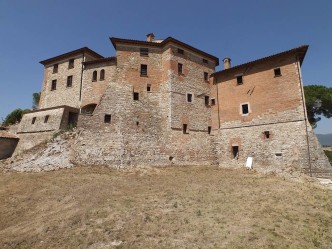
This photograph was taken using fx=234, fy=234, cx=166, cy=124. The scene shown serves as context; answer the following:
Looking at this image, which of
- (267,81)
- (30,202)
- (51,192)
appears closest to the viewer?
(30,202)

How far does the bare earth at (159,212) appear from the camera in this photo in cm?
862

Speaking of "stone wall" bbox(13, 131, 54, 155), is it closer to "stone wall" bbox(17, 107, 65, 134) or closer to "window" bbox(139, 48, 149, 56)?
"stone wall" bbox(17, 107, 65, 134)

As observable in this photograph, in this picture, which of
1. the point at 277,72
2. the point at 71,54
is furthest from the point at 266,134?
the point at 71,54

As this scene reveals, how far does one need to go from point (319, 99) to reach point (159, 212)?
1284 inches

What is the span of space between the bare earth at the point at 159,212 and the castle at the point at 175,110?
389cm

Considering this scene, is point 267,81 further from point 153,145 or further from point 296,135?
point 153,145

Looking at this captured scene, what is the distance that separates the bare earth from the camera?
28.3 ft

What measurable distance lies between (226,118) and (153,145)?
8501mm

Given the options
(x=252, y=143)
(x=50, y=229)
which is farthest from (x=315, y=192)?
(x=50, y=229)

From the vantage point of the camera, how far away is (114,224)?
984 cm

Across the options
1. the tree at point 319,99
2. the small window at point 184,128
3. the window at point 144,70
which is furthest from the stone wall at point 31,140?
the tree at point 319,99

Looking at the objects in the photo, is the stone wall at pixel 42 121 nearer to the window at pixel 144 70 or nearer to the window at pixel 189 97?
the window at pixel 144 70

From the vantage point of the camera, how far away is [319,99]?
3356 centimetres

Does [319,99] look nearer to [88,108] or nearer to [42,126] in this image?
[88,108]
